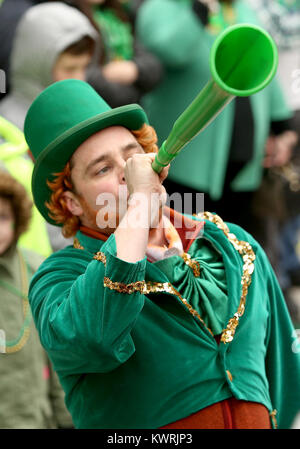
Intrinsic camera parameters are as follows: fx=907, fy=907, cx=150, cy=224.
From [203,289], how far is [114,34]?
7.09 feet

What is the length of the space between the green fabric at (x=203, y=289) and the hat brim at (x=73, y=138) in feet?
1.04

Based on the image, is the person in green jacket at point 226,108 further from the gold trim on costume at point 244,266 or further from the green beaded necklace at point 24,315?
the gold trim on costume at point 244,266

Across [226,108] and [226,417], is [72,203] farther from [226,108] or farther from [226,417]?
[226,108]

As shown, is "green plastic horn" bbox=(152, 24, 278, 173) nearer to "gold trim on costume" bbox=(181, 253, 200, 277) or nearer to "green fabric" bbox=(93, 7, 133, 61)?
"gold trim on costume" bbox=(181, 253, 200, 277)

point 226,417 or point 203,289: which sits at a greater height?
point 203,289

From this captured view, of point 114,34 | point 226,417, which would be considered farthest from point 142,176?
point 114,34

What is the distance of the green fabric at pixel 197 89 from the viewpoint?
363 centimetres

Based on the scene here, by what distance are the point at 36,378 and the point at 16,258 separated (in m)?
0.36

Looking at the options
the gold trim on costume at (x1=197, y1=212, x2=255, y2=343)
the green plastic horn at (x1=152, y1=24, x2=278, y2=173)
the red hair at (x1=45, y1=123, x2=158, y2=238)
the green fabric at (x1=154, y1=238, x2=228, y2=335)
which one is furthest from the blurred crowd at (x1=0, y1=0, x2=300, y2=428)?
the green plastic horn at (x1=152, y1=24, x2=278, y2=173)

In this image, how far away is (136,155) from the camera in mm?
1853

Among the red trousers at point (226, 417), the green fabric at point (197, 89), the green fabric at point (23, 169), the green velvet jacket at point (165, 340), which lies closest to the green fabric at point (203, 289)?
the green velvet jacket at point (165, 340)

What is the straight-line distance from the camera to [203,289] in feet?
6.68

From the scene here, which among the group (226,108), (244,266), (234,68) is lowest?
(226,108)

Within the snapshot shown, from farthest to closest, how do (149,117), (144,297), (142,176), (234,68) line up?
(149,117) → (144,297) → (142,176) → (234,68)
